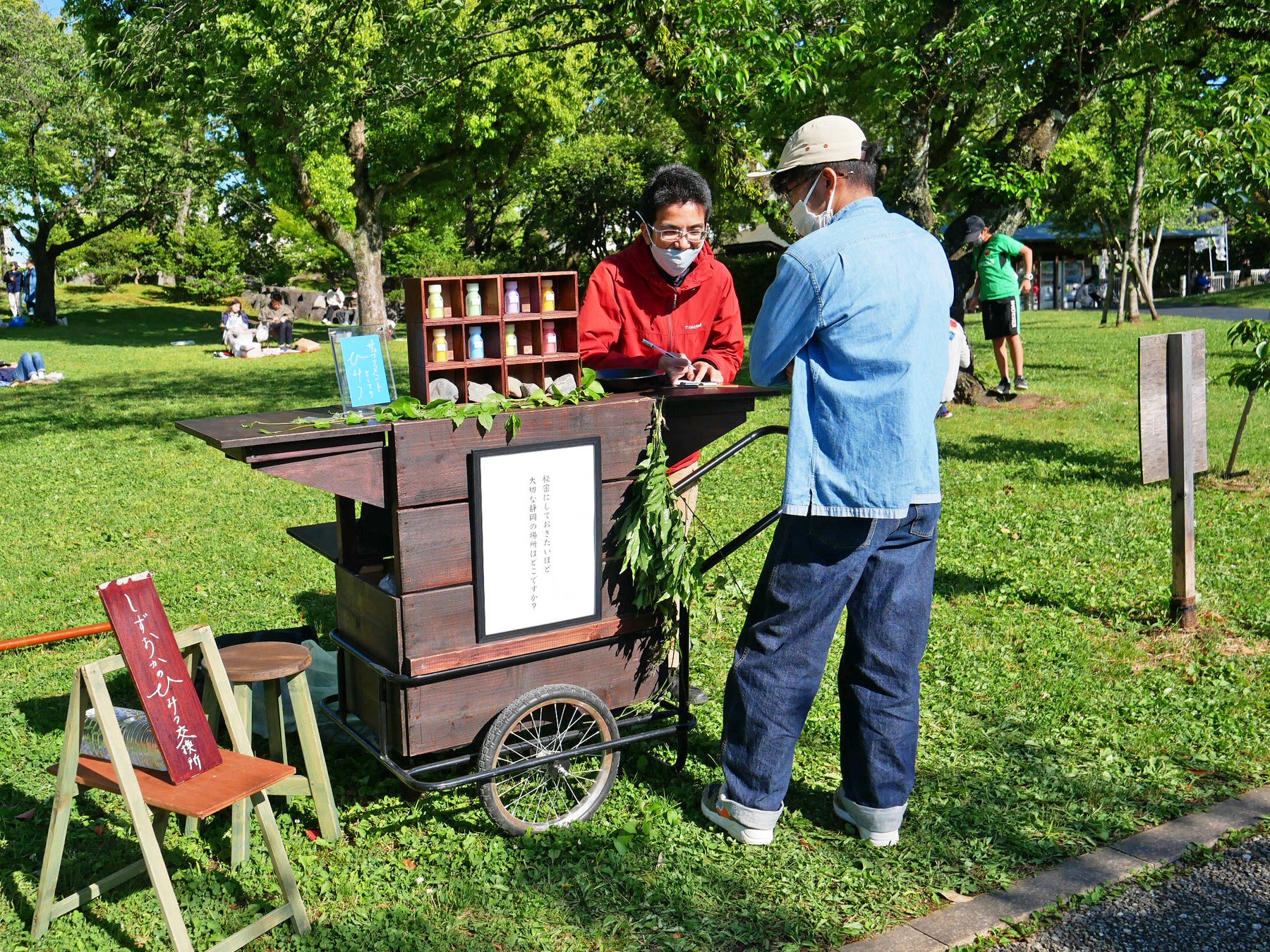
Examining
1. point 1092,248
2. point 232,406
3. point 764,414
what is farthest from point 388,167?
point 1092,248

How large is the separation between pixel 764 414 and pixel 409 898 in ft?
29.6

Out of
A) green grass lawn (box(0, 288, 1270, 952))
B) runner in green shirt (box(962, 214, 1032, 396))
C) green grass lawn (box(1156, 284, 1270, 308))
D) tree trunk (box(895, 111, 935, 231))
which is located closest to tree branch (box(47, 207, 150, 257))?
green grass lawn (box(0, 288, 1270, 952))

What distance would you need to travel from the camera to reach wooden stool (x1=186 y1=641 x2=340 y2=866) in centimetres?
338

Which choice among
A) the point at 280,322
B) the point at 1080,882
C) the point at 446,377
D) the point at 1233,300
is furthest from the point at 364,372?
the point at 1233,300

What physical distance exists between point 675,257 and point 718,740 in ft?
6.04

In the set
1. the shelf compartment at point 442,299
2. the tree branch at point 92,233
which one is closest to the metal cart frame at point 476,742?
the shelf compartment at point 442,299

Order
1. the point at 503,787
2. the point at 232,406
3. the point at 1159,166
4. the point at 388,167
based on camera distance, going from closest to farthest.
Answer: the point at 503,787 < the point at 232,406 < the point at 1159,166 < the point at 388,167

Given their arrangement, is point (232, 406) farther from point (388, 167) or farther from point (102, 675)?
point (388, 167)

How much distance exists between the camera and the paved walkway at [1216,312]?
26859 mm

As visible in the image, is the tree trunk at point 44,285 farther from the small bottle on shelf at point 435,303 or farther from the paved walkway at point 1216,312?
the small bottle on shelf at point 435,303

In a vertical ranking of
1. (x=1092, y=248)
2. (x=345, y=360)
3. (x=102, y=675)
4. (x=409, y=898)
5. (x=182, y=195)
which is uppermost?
(x=182, y=195)

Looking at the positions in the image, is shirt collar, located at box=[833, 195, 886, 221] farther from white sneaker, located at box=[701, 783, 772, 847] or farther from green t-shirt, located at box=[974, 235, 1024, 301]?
green t-shirt, located at box=[974, 235, 1024, 301]

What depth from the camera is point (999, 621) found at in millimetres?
5426

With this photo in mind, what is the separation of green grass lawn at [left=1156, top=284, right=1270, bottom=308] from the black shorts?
71.4 ft
